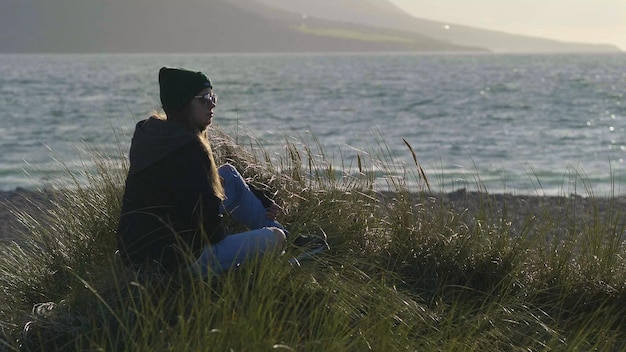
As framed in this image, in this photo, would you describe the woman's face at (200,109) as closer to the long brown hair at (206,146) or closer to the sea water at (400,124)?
the long brown hair at (206,146)

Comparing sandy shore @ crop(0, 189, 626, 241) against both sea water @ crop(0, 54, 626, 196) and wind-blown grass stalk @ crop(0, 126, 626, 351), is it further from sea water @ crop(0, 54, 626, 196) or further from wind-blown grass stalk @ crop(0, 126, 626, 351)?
sea water @ crop(0, 54, 626, 196)

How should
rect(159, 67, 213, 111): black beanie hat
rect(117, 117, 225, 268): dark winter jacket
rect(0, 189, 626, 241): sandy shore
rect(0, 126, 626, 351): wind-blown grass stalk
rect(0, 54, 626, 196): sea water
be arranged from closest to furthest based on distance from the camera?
rect(0, 126, 626, 351): wind-blown grass stalk < rect(117, 117, 225, 268): dark winter jacket < rect(159, 67, 213, 111): black beanie hat < rect(0, 189, 626, 241): sandy shore < rect(0, 54, 626, 196): sea water

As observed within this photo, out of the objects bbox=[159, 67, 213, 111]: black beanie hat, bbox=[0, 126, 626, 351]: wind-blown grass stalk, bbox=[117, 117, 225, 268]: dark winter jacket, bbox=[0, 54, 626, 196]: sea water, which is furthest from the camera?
bbox=[0, 54, 626, 196]: sea water

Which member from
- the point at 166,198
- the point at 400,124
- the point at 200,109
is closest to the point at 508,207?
the point at 200,109

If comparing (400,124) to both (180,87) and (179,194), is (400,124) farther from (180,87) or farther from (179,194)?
(179,194)

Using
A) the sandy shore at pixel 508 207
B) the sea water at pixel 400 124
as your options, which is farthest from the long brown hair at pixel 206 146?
the sea water at pixel 400 124

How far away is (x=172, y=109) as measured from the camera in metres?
4.68

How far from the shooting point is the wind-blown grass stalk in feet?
13.8

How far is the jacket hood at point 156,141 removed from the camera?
447 cm

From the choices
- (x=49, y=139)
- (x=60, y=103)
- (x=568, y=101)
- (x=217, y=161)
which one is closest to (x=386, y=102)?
(x=568, y=101)

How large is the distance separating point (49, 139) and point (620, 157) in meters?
14.2

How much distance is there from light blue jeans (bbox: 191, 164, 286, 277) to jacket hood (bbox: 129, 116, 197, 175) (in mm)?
490

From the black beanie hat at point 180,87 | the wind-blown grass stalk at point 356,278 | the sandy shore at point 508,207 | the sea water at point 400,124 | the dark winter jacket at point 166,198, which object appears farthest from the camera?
the sea water at point 400,124

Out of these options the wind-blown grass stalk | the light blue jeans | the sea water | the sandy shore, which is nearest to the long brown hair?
the light blue jeans
